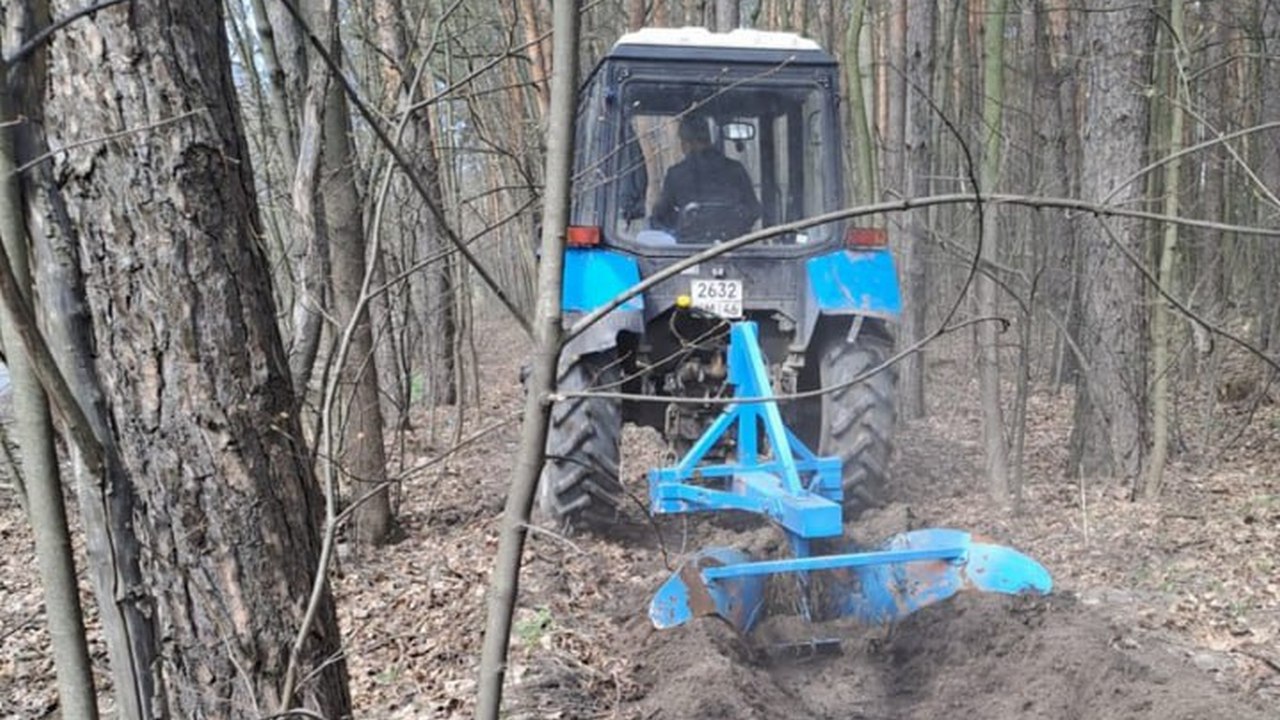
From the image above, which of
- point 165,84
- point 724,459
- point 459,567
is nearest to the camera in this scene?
point 165,84

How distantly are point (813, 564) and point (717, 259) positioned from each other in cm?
220

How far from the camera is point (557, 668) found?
422 centimetres

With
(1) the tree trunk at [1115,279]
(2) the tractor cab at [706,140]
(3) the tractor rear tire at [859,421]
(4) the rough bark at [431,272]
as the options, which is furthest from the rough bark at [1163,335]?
(4) the rough bark at [431,272]

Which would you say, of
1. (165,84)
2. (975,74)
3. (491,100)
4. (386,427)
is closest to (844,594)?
(165,84)

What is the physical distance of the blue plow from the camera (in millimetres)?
4328

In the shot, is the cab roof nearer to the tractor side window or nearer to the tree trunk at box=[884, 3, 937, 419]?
the tractor side window

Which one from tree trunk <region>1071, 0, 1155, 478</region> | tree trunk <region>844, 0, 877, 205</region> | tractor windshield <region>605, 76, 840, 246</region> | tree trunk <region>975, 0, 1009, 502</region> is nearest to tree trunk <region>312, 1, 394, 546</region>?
tractor windshield <region>605, 76, 840, 246</region>

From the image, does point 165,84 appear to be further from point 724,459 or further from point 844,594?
point 724,459

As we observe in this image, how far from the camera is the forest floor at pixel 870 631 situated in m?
3.88

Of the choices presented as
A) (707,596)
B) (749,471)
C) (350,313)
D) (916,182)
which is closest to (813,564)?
(707,596)

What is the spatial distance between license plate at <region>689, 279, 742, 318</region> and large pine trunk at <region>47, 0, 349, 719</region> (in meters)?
3.48

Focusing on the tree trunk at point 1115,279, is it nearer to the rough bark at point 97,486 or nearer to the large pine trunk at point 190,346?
the large pine trunk at point 190,346

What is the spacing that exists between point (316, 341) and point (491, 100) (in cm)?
1057

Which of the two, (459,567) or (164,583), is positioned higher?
(164,583)
